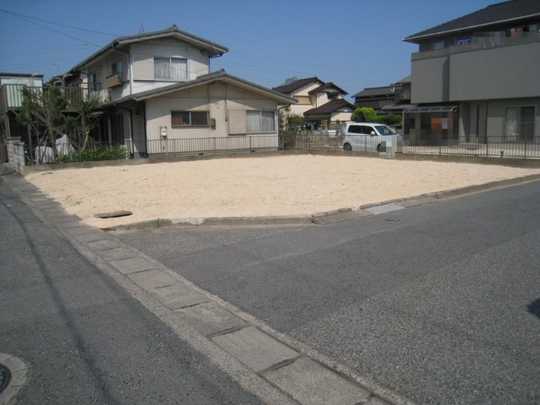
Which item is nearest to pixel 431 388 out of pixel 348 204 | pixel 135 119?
pixel 348 204

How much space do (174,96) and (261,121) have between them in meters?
5.28

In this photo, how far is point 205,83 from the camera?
24.6 meters

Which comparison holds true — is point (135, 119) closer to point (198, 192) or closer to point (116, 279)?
point (198, 192)

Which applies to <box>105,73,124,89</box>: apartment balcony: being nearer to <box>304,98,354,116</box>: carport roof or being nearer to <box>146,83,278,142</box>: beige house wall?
<box>146,83,278,142</box>: beige house wall

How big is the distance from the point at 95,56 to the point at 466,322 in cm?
2757

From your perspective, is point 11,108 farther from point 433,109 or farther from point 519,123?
point 519,123

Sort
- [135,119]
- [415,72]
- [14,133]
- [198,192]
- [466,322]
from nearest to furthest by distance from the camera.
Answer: [466,322], [198,192], [135,119], [14,133], [415,72]

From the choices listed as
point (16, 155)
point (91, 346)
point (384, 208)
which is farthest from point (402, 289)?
point (16, 155)

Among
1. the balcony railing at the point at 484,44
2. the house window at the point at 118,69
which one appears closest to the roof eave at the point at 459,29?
the balcony railing at the point at 484,44

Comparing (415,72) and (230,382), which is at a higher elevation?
(415,72)

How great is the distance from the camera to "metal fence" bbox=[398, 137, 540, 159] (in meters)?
22.6

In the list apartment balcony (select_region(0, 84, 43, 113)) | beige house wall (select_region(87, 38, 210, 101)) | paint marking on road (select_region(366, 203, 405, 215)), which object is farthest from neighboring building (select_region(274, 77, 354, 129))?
paint marking on road (select_region(366, 203, 405, 215))

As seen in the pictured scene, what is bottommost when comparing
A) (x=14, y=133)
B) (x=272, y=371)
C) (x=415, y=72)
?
(x=272, y=371)

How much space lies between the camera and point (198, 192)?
486 inches
